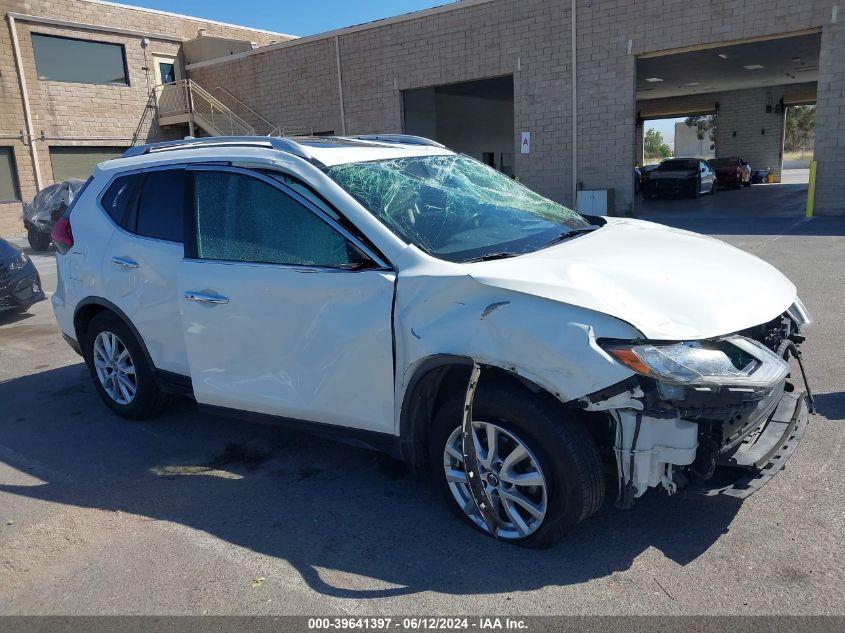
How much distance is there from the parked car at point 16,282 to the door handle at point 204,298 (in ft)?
20.2

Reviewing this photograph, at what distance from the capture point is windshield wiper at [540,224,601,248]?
3.66 meters

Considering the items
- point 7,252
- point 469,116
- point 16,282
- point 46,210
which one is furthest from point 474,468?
point 469,116

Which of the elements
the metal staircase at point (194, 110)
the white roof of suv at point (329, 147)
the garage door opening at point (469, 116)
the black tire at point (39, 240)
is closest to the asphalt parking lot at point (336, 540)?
the white roof of suv at point (329, 147)

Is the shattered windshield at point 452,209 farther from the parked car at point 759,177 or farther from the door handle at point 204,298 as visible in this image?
the parked car at point 759,177

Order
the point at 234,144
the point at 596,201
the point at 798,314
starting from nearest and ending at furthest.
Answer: the point at 798,314, the point at 234,144, the point at 596,201

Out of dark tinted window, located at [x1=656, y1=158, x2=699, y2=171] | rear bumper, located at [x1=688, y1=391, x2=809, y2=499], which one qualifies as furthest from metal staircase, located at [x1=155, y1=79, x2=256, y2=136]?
rear bumper, located at [x1=688, y1=391, x2=809, y2=499]

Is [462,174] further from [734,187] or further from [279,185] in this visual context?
[734,187]

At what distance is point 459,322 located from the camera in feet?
9.86

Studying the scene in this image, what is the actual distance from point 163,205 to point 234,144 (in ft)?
2.19

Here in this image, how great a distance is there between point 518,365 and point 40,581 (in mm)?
2370

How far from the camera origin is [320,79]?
2345cm

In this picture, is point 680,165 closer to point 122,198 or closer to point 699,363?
point 122,198

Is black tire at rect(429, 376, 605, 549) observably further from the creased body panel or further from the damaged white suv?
the creased body panel

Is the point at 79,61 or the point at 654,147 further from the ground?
the point at 79,61
